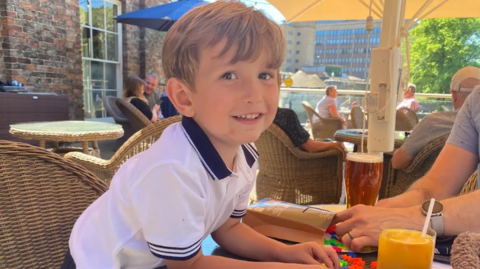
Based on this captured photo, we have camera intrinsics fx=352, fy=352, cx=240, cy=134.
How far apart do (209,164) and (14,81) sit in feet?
17.8

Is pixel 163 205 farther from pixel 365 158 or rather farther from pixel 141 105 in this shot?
pixel 141 105

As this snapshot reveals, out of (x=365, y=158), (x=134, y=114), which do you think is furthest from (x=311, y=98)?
(x=365, y=158)

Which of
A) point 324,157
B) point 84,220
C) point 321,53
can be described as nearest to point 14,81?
point 324,157

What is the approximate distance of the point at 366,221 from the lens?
911 millimetres

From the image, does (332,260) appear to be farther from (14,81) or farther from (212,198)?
(14,81)

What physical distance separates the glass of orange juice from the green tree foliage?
22875 mm

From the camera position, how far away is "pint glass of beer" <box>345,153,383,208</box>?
46.1 inches

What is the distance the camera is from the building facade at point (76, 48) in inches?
206

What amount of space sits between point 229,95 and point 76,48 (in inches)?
257

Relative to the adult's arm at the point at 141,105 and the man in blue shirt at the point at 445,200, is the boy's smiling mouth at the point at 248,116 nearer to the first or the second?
the man in blue shirt at the point at 445,200

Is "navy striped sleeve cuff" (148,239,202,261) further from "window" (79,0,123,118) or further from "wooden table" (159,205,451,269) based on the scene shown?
"window" (79,0,123,118)

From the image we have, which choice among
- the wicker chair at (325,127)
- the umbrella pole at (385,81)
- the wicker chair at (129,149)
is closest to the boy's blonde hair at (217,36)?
the wicker chair at (129,149)

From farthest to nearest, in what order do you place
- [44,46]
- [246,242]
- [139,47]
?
[139,47] → [44,46] → [246,242]

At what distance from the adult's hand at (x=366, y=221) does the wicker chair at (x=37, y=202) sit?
29.4 inches
